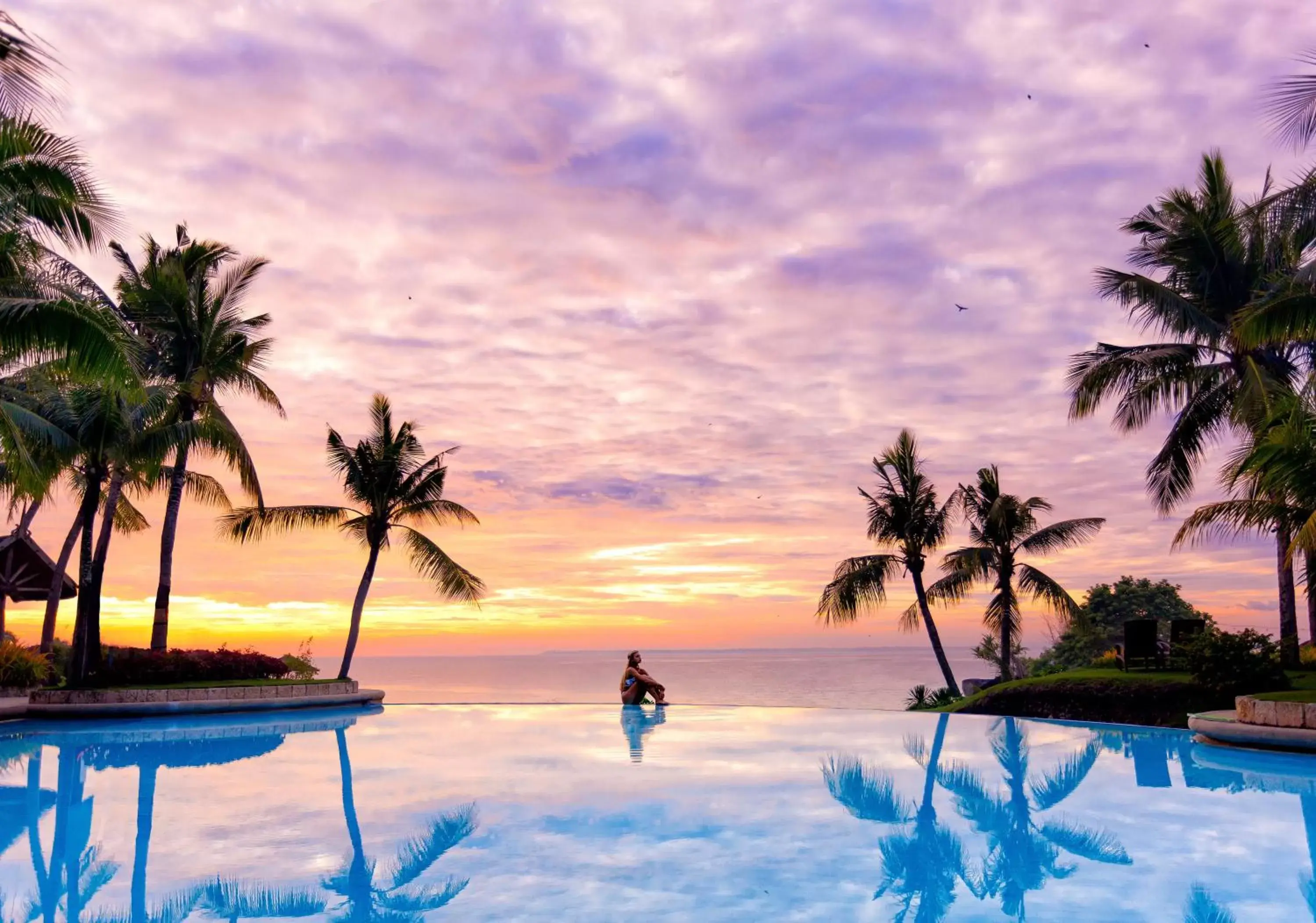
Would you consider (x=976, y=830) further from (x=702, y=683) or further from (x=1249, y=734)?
(x=702, y=683)

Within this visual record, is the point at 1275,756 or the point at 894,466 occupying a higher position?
the point at 894,466

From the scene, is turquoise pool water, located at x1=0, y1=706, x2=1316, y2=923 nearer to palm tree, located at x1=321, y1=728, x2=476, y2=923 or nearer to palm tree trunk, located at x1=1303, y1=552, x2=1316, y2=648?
palm tree, located at x1=321, y1=728, x2=476, y2=923

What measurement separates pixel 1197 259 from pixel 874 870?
18045mm

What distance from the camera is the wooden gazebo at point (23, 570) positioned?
22.6 metres

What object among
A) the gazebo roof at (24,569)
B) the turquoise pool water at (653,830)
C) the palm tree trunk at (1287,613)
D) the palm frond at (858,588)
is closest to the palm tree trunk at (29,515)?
the gazebo roof at (24,569)

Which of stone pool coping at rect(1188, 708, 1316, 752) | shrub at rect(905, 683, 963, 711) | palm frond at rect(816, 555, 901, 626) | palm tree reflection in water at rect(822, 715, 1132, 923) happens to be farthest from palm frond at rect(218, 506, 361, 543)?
stone pool coping at rect(1188, 708, 1316, 752)

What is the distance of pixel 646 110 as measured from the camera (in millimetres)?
15242

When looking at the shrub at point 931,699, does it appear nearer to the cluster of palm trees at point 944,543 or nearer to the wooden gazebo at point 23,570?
the cluster of palm trees at point 944,543

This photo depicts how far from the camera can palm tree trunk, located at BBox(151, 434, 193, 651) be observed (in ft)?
67.1

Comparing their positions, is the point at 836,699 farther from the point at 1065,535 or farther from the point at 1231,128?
the point at 1231,128

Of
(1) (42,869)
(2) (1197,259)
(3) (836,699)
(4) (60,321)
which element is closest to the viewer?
(1) (42,869)

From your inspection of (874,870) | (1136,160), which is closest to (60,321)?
(874,870)

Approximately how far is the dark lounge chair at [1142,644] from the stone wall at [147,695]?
17.4 m

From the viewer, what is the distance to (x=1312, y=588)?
659 inches
